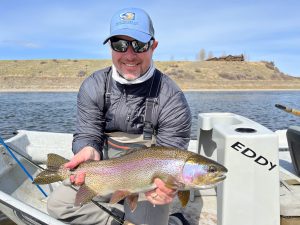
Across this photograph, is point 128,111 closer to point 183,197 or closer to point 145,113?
point 145,113

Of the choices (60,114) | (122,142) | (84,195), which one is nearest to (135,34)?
(122,142)

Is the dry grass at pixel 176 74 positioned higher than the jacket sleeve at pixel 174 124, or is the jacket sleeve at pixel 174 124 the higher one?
the jacket sleeve at pixel 174 124

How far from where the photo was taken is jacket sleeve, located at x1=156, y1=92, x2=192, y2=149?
11.0ft

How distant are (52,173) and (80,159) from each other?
0.28 metres

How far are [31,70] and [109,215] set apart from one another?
263 feet

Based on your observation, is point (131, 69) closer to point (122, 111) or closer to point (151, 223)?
point (122, 111)

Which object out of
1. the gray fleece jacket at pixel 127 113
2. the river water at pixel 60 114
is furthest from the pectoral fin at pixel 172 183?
the river water at pixel 60 114

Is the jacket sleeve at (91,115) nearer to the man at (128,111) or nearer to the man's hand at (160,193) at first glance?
the man at (128,111)

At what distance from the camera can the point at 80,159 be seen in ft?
9.75

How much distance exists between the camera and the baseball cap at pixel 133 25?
10.2ft

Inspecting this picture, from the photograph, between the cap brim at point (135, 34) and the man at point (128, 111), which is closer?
the cap brim at point (135, 34)

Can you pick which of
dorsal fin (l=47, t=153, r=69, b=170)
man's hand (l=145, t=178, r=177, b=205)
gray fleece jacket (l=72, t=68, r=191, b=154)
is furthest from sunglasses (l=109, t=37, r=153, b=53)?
man's hand (l=145, t=178, r=177, b=205)

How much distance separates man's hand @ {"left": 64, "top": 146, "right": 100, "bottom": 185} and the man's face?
764 mm

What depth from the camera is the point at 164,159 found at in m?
2.58
